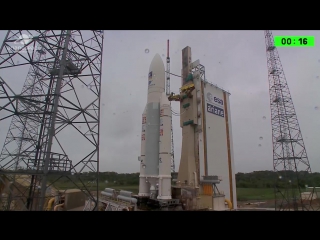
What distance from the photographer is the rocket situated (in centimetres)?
1047

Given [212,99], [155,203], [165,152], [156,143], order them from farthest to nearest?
[212,99] < [156,143] < [165,152] < [155,203]

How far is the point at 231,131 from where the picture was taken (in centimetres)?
1611

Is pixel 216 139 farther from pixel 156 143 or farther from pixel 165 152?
pixel 165 152

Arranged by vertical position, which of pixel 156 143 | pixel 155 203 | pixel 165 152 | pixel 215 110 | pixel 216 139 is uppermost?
pixel 215 110

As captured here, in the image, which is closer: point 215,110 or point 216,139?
point 216,139

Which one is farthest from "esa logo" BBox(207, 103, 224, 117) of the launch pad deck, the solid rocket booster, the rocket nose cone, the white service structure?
the launch pad deck

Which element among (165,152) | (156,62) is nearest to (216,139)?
(165,152)

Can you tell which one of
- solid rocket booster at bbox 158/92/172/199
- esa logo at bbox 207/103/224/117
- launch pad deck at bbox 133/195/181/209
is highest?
esa logo at bbox 207/103/224/117

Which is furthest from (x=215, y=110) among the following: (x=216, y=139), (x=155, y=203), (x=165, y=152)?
(x=155, y=203)

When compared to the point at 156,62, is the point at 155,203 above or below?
below

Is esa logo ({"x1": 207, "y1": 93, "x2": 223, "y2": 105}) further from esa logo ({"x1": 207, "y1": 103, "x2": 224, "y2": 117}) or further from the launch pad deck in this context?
the launch pad deck

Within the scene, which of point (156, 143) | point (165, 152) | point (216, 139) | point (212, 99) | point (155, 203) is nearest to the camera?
point (155, 203)

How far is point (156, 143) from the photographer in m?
11.3
